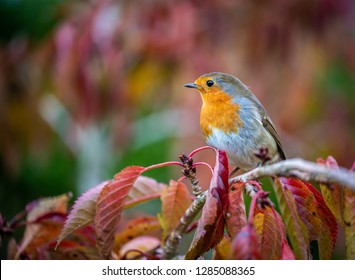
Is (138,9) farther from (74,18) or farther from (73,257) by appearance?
(73,257)

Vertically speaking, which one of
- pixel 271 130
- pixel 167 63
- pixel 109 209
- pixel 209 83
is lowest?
pixel 109 209

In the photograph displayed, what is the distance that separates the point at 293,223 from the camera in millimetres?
1035

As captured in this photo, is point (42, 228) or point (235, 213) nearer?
point (235, 213)

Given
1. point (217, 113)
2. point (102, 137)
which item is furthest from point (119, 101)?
point (217, 113)

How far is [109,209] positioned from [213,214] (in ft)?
0.93

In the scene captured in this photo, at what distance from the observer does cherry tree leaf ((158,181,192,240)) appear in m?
1.34

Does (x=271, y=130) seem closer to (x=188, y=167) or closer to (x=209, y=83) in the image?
(x=209, y=83)

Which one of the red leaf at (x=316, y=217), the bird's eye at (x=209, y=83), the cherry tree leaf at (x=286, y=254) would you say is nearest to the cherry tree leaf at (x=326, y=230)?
the red leaf at (x=316, y=217)

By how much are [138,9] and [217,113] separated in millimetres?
1620

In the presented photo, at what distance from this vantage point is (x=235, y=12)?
10.9ft

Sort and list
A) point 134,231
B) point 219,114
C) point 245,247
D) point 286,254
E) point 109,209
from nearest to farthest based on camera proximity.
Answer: point 245,247 → point 286,254 → point 109,209 → point 134,231 → point 219,114

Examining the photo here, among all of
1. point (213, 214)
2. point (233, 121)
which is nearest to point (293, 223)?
point (213, 214)

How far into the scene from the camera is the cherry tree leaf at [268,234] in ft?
3.40

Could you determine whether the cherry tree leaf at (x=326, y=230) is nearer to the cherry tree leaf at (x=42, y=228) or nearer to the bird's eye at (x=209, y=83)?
the cherry tree leaf at (x=42, y=228)
